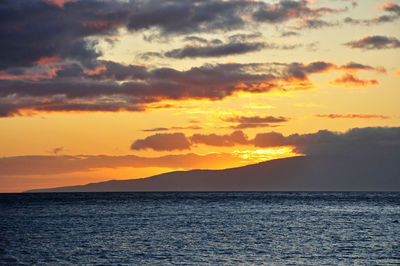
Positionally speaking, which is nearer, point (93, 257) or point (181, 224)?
point (93, 257)

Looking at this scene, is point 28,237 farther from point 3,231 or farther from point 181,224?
point 181,224

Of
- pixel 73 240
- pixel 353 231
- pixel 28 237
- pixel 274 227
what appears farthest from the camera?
pixel 274 227

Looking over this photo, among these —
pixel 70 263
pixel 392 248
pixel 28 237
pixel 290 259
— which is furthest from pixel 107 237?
pixel 392 248

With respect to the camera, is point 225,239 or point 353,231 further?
point 353,231

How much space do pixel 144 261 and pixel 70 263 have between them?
5982mm

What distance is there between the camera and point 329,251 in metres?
51.5

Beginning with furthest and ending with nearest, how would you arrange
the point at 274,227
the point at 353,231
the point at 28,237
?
the point at 274,227 → the point at 353,231 → the point at 28,237

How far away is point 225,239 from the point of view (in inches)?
2408

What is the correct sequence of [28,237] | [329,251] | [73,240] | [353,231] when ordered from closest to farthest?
1. [329,251]
2. [73,240]
3. [28,237]
4. [353,231]

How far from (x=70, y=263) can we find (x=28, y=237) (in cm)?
2066

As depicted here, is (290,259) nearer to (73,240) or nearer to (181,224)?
(73,240)

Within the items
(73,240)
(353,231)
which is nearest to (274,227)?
(353,231)

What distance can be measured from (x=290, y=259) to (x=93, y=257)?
55.2 feet

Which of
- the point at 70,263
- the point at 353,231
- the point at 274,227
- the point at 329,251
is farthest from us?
the point at 274,227
